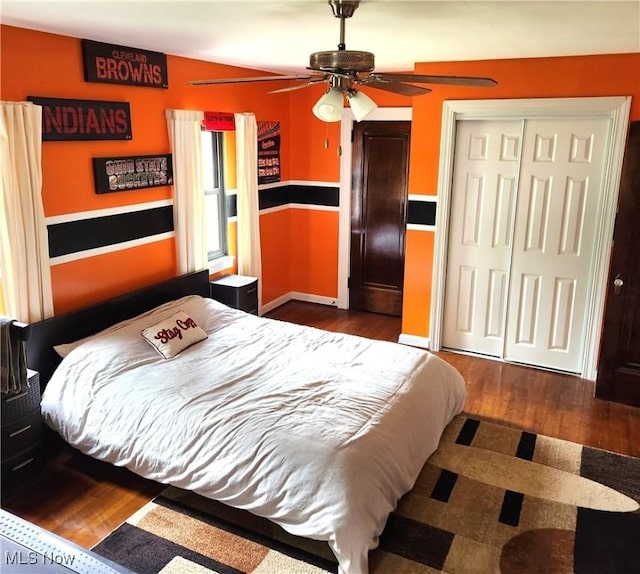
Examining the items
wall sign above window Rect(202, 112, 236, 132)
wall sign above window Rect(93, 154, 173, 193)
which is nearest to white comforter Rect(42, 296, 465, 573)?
wall sign above window Rect(93, 154, 173, 193)

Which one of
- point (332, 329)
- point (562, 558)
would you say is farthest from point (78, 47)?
point (562, 558)

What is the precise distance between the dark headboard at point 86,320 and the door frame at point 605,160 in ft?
7.00

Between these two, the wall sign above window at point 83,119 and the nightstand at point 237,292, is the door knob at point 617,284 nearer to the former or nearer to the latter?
the nightstand at point 237,292

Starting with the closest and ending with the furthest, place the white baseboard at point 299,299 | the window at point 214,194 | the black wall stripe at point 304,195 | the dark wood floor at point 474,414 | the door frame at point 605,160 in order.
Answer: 1. the dark wood floor at point 474,414
2. the door frame at point 605,160
3. the window at point 214,194
4. the black wall stripe at point 304,195
5. the white baseboard at point 299,299

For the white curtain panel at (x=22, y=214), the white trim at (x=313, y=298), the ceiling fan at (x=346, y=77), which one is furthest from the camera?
the white trim at (x=313, y=298)

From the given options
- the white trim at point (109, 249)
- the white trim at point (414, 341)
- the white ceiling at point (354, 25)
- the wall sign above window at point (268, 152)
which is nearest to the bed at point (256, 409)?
the white trim at point (109, 249)

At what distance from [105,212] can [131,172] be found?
13.9 inches

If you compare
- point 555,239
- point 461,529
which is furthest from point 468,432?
point 555,239

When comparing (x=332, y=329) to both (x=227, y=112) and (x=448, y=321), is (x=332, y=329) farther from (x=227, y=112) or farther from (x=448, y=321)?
(x=227, y=112)

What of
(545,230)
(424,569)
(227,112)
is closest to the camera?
(424,569)

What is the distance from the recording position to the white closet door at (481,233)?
4422 mm

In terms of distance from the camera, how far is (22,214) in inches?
122

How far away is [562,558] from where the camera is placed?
2533 mm

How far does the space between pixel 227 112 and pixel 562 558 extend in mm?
4018
